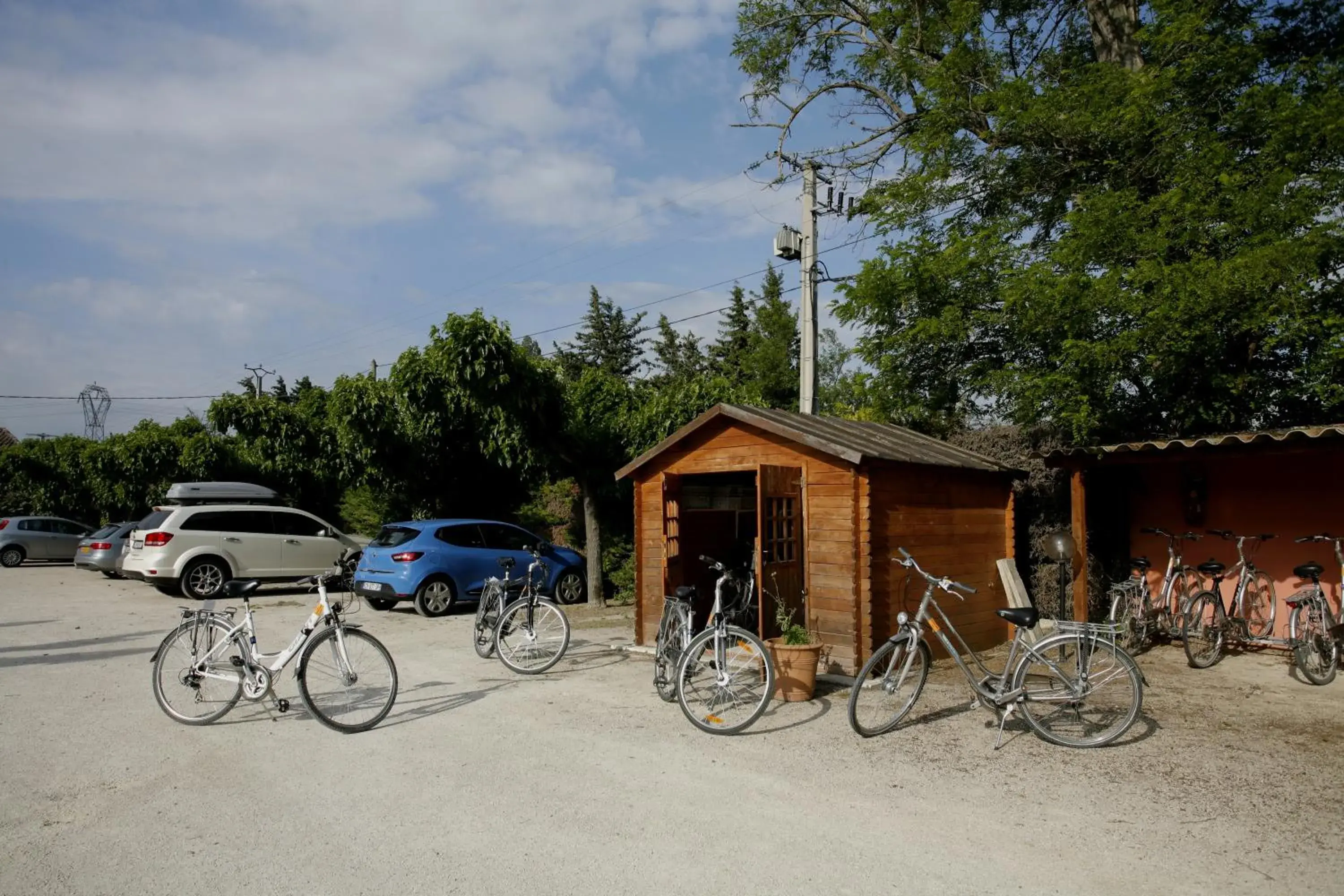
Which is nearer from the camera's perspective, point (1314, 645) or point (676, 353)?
point (1314, 645)

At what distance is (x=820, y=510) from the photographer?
335 inches

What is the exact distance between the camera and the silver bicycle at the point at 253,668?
6.38 m

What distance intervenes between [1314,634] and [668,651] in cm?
549

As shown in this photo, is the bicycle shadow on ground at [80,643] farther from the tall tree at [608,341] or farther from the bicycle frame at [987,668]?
the tall tree at [608,341]

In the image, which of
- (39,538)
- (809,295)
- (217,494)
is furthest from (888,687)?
(39,538)

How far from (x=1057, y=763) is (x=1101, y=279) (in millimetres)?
6307

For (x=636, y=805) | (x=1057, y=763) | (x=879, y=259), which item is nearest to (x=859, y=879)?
(x=636, y=805)

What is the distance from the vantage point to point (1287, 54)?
40.8ft

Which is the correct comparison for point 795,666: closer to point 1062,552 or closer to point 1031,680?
point 1031,680

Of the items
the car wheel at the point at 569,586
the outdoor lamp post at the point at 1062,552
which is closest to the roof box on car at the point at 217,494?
the car wheel at the point at 569,586

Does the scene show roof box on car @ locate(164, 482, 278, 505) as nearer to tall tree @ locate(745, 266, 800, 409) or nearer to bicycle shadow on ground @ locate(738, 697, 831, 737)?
bicycle shadow on ground @ locate(738, 697, 831, 737)

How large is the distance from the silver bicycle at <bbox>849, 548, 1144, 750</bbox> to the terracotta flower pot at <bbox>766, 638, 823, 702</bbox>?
35.1 inches

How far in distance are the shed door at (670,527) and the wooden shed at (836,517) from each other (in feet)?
0.05

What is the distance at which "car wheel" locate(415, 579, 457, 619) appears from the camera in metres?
13.0
